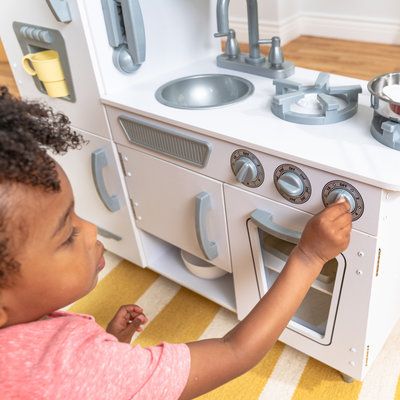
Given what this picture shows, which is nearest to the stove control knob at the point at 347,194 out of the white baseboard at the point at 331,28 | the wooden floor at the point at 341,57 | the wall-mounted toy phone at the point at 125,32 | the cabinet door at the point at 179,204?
the cabinet door at the point at 179,204

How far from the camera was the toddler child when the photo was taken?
533mm

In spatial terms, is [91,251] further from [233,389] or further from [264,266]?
[233,389]

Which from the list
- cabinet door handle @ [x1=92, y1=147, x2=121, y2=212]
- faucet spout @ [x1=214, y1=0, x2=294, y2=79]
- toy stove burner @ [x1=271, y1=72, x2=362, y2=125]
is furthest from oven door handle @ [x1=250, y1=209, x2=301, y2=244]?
cabinet door handle @ [x1=92, y1=147, x2=121, y2=212]

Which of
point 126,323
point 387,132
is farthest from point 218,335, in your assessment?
point 387,132

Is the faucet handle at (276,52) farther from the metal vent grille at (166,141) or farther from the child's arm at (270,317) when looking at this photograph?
the child's arm at (270,317)

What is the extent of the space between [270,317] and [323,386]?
60 centimetres

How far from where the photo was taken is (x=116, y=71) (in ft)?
4.20

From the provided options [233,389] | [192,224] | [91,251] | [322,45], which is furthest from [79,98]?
[322,45]

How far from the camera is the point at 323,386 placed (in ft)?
4.01

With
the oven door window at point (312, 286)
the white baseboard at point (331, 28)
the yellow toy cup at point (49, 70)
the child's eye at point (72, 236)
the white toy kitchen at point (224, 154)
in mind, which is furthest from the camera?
the white baseboard at point (331, 28)

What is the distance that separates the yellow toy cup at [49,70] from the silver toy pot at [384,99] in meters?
0.86

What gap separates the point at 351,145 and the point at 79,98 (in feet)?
2.63

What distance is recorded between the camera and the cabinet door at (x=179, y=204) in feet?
3.85

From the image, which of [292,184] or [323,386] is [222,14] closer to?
[292,184]
